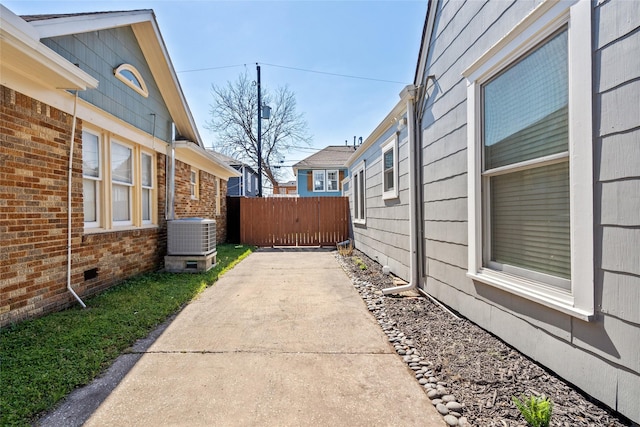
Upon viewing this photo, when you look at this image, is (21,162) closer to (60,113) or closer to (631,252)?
(60,113)

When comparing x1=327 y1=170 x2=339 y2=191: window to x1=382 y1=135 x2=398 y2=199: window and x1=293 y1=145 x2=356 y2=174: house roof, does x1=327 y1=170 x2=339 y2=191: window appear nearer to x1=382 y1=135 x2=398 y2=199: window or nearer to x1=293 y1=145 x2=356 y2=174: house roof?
x1=293 y1=145 x2=356 y2=174: house roof

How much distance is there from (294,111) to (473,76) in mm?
21137

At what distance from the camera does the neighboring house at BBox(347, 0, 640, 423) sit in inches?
69.9

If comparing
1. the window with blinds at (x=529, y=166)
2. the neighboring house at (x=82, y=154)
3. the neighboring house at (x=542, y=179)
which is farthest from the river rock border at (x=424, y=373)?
the neighboring house at (x=82, y=154)

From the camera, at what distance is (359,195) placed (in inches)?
366

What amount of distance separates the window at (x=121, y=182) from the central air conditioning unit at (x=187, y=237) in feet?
2.92

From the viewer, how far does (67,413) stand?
6.52 feet

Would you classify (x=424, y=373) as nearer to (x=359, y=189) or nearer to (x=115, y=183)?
(x=115, y=183)

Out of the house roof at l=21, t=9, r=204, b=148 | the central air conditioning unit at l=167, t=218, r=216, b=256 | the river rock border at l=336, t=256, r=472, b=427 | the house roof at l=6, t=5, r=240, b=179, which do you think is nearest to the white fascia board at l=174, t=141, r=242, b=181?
the house roof at l=6, t=5, r=240, b=179

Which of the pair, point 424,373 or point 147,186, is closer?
point 424,373

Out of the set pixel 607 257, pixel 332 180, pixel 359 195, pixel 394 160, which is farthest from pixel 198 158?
pixel 332 180

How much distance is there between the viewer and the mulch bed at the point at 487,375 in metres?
1.84

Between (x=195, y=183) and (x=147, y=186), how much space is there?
8.87ft

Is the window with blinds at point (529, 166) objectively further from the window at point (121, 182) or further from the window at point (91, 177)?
the window at point (121, 182)
